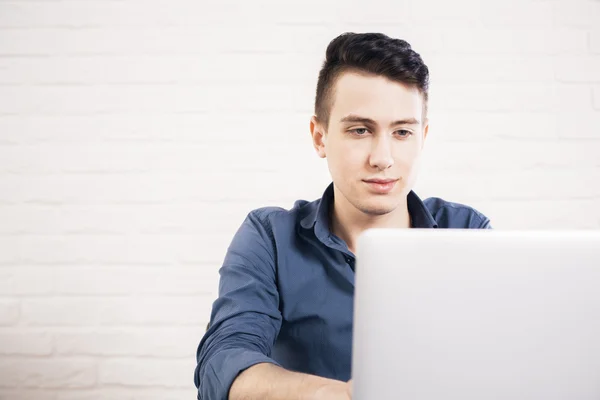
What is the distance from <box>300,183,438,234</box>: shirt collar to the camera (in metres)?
1.21

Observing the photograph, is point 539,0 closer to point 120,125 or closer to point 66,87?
point 120,125

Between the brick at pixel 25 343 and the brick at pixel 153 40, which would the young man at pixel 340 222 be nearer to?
the brick at pixel 153 40

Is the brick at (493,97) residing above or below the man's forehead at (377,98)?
above

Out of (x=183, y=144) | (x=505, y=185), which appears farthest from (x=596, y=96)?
(x=183, y=144)

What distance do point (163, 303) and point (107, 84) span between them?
761 millimetres

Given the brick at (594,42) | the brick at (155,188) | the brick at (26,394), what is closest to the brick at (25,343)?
the brick at (26,394)

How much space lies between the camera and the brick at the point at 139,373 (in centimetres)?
158

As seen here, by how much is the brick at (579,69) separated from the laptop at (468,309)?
4.58ft

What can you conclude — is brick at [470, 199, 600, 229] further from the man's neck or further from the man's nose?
the man's nose

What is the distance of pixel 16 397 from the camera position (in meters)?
1.60

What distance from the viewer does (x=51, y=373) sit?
1588 mm

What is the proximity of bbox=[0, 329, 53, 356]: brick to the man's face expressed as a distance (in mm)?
1134

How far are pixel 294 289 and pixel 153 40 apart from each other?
1.01m

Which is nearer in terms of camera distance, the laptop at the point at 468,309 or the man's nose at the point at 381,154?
the laptop at the point at 468,309
